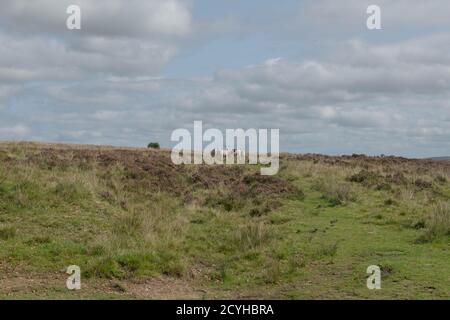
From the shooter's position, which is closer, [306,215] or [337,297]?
[337,297]

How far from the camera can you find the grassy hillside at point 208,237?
11.2 meters

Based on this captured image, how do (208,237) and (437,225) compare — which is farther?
(208,237)

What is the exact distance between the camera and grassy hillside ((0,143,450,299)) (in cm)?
1117

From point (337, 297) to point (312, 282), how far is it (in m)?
1.22

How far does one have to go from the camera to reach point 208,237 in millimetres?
15625

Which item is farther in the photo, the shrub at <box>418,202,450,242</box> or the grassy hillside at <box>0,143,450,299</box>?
the shrub at <box>418,202,450,242</box>

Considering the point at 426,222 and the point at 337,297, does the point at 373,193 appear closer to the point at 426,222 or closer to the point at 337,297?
the point at 426,222

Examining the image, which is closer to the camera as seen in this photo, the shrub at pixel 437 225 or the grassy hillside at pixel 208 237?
the grassy hillside at pixel 208 237

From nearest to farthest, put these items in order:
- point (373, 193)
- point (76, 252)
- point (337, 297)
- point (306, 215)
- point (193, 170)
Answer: point (337, 297), point (76, 252), point (306, 215), point (373, 193), point (193, 170)

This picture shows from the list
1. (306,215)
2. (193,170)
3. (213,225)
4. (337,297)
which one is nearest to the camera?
(337,297)

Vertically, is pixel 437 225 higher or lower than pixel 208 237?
higher

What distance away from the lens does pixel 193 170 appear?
30750mm
